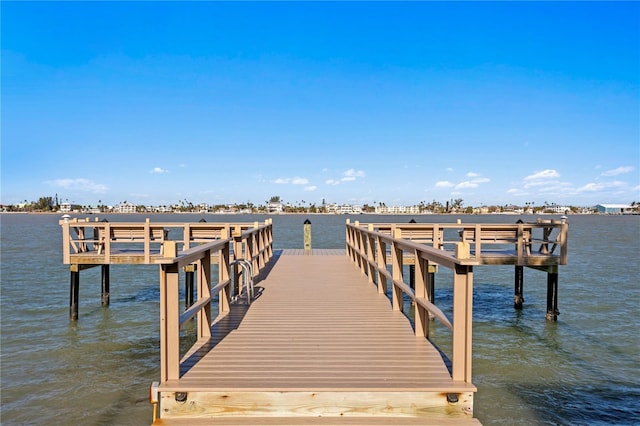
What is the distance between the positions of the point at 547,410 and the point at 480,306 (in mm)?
7839

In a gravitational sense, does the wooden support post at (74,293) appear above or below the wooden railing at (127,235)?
below

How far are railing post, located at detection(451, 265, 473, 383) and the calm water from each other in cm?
283

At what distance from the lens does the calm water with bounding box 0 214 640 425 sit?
21.9 feet

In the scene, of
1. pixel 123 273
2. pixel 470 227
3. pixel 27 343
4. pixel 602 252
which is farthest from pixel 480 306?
pixel 602 252

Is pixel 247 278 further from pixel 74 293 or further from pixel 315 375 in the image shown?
pixel 74 293

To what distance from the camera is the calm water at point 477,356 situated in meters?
6.66

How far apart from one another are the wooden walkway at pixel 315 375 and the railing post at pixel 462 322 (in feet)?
0.46

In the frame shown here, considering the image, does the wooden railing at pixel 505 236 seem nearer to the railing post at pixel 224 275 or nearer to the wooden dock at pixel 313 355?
the wooden dock at pixel 313 355

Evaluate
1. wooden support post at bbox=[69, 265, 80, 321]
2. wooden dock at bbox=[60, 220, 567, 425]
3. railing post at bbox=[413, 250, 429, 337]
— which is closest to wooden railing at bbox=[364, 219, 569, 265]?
wooden dock at bbox=[60, 220, 567, 425]

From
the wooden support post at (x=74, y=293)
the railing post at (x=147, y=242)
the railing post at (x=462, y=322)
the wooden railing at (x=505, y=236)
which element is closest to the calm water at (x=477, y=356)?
the wooden support post at (x=74, y=293)

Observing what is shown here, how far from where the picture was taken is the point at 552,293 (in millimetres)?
12156

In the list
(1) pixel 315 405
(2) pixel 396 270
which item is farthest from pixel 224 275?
(1) pixel 315 405

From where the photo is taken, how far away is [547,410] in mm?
6676

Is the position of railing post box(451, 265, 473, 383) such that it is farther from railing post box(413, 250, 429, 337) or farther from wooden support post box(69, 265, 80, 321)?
wooden support post box(69, 265, 80, 321)
